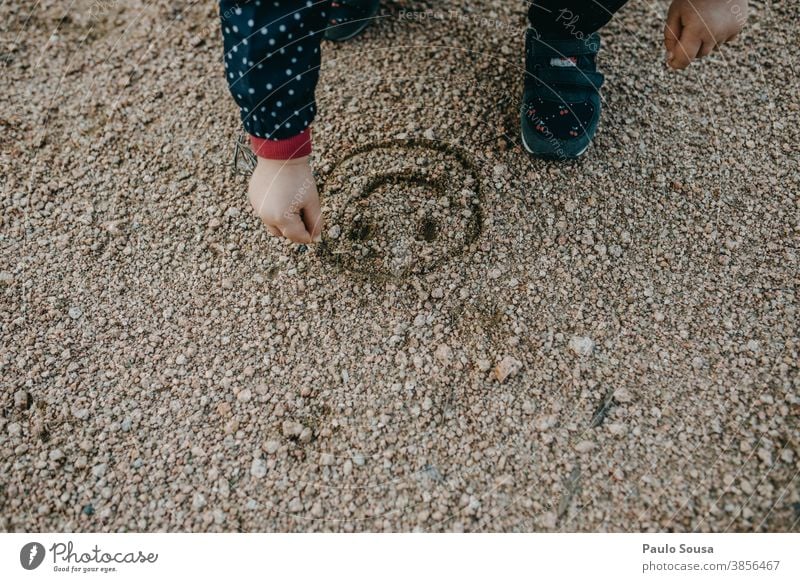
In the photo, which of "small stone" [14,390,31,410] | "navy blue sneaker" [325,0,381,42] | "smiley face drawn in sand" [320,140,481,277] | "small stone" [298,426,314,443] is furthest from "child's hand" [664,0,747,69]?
"small stone" [14,390,31,410]

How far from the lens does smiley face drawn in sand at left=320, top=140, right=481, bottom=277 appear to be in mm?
1327

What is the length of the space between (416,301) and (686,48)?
0.74 metres

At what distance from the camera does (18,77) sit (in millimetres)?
1685

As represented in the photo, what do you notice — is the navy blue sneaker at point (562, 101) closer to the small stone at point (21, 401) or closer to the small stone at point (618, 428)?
the small stone at point (618, 428)

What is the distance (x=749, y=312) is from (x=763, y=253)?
0.16 m

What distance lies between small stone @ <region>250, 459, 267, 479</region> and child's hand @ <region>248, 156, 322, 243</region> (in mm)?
444

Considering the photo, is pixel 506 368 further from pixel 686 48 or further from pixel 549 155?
pixel 686 48

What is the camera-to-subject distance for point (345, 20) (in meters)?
1.63

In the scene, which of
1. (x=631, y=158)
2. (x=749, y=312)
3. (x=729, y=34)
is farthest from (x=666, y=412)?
(x=729, y=34)

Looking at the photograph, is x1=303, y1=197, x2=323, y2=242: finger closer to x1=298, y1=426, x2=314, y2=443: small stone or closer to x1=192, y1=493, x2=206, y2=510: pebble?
x1=298, y1=426, x2=314, y2=443: small stone

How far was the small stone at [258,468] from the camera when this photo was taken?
3.70 ft

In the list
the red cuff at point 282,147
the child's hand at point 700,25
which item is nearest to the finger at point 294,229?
the red cuff at point 282,147

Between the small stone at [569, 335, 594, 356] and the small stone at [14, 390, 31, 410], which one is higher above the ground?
the small stone at [14, 390, 31, 410]

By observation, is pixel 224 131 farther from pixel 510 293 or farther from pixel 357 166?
pixel 510 293
